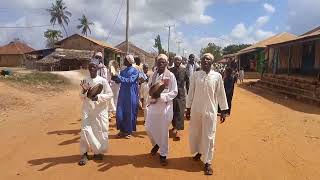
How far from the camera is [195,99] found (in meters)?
6.41

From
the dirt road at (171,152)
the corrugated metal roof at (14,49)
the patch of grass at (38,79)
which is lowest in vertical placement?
the dirt road at (171,152)

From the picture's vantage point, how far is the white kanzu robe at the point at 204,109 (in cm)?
619

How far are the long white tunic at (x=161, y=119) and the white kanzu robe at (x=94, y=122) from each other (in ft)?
2.51

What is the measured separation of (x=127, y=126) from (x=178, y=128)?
1117 mm

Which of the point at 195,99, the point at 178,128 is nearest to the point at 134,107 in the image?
the point at 178,128

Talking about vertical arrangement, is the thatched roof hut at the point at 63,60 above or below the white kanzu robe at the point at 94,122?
above

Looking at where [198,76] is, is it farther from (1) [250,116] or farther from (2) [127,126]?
(1) [250,116]

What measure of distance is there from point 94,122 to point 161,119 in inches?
43.4

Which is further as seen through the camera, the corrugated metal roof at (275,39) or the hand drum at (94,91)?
the corrugated metal roof at (275,39)

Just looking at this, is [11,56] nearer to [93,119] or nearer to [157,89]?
[93,119]

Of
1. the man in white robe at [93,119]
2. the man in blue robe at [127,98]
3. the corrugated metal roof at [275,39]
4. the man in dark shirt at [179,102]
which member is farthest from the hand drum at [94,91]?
the corrugated metal roof at [275,39]

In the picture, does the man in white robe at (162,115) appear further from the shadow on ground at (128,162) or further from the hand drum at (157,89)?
the shadow on ground at (128,162)

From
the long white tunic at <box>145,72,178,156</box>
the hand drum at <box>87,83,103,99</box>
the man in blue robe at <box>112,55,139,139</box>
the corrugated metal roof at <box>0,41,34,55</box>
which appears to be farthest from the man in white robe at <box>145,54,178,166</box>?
the corrugated metal roof at <box>0,41,34,55</box>

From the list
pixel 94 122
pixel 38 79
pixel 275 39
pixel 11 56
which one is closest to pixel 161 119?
pixel 94 122
